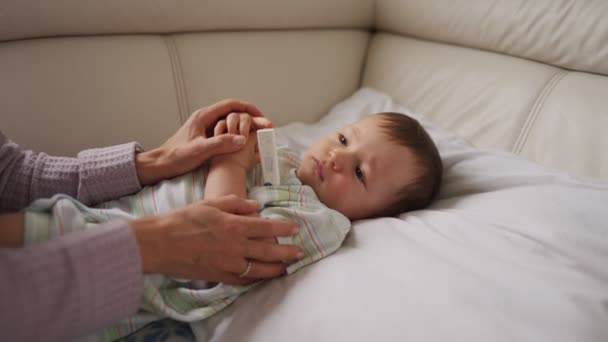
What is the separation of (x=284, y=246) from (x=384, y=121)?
445mm

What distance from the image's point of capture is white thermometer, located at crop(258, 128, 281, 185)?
827 millimetres

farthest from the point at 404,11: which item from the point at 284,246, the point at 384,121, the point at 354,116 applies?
the point at 284,246

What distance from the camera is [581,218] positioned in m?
0.70

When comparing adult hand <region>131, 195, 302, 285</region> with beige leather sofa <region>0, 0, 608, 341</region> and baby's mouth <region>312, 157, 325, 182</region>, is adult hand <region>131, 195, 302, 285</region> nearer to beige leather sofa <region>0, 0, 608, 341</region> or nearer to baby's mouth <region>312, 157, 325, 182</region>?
beige leather sofa <region>0, 0, 608, 341</region>

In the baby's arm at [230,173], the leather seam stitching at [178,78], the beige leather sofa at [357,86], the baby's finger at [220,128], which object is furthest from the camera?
the leather seam stitching at [178,78]

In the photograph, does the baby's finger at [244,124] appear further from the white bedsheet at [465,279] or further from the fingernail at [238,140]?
the white bedsheet at [465,279]

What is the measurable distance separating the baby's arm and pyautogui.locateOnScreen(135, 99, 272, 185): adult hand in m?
0.02

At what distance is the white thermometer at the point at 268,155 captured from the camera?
83 centimetres

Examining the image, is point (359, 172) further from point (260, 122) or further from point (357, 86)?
point (357, 86)

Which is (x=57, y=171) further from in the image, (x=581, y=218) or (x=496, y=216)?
(x=581, y=218)

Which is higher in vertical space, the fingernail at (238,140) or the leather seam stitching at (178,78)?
the leather seam stitching at (178,78)

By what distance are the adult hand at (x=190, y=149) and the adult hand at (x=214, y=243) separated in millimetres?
174

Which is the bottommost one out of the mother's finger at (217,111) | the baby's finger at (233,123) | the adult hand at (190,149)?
the adult hand at (190,149)

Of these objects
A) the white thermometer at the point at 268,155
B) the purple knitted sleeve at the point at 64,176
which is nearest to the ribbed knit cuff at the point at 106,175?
the purple knitted sleeve at the point at 64,176
